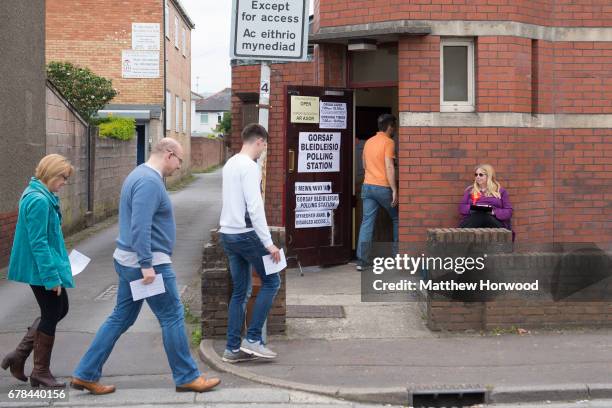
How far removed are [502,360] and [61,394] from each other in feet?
11.4

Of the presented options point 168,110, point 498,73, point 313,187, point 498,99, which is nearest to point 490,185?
point 498,99

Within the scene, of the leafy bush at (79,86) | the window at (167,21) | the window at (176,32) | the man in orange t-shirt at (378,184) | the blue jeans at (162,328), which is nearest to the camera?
the blue jeans at (162,328)

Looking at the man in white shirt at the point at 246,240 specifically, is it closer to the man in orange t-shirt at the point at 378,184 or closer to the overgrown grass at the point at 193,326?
the overgrown grass at the point at 193,326

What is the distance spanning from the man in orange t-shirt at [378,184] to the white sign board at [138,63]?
79.2ft

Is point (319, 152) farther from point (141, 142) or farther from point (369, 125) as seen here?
point (141, 142)

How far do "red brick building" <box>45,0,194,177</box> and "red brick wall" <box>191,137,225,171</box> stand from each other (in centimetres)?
1365

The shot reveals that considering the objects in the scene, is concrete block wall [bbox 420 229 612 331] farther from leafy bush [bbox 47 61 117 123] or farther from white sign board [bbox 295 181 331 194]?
leafy bush [bbox 47 61 117 123]

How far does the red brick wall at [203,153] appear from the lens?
162ft

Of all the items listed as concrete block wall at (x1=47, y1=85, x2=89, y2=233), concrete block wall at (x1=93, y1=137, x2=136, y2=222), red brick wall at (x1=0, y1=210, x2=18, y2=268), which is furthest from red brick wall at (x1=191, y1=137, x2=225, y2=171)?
red brick wall at (x1=0, y1=210, x2=18, y2=268)

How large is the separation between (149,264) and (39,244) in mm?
868

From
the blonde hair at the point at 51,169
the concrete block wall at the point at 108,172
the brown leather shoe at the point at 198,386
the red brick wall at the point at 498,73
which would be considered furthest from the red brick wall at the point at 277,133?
the concrete block wall at the point at 108,172

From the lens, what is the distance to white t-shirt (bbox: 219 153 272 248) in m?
7.05

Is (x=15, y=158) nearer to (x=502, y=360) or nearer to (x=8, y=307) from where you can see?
(x=8, y=307)

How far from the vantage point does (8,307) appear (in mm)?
10008
